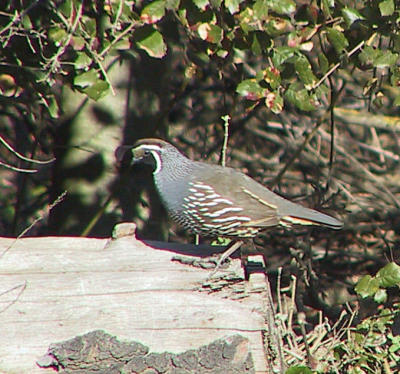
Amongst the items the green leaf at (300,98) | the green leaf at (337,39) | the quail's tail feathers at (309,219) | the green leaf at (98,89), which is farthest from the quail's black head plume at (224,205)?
the green leaf at (337,39)

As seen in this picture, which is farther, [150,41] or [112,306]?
[150,41]

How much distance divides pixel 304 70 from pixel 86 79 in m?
1.18

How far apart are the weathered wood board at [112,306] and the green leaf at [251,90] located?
3.02ft

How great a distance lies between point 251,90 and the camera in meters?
4.42

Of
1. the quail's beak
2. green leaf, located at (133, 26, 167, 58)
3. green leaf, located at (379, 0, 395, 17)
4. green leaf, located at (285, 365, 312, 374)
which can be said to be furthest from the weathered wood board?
green leaf, located at (379, 0, 395, 17)

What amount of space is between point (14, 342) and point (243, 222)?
1428mm

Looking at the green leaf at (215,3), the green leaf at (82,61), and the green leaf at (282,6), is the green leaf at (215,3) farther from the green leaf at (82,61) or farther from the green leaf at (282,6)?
the green leaf at (82,61)

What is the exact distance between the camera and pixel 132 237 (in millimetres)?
4574

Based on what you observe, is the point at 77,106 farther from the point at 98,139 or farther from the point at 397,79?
the point at 397,79

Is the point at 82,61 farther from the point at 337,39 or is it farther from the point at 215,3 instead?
the point at 337,39

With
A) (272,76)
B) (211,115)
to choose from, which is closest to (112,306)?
(272,76)

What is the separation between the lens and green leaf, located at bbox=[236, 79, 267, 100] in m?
4.41

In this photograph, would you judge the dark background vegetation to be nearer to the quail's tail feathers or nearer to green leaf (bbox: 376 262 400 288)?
green leaf (bbox: 376 262 400 288)

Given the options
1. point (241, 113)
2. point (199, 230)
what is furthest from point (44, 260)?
point (241, 113)
